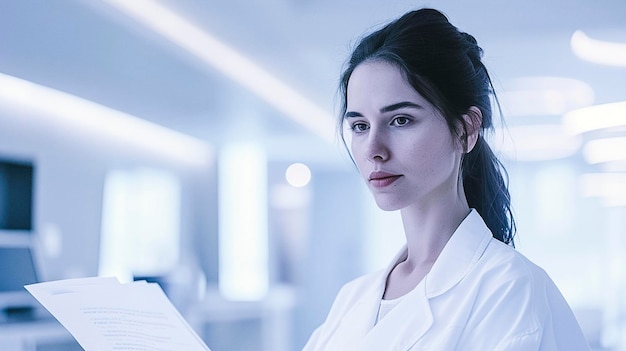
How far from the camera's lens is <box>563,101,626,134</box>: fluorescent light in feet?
24.3

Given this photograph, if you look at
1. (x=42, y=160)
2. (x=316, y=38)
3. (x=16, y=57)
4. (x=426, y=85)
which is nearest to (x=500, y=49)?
(x=316, y=38)

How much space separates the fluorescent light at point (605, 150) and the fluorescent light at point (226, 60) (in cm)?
292

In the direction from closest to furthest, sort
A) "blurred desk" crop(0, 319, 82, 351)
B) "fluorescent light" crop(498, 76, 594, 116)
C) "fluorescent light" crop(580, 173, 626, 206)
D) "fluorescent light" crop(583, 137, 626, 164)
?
"blurred desk" crop(0, 319, 82, 351)
"fluorescent light" crop(498, 76, 594, 116)
"fluorescent light" crop(583, 137, 626, 164)
"fluorescent light" crop(580, 173, 626, 206)

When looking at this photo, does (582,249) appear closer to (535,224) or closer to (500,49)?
(535,224)

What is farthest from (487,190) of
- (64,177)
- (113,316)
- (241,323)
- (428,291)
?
(241,323)

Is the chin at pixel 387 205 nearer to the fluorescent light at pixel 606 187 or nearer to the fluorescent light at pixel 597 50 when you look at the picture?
the fluorescent light at pixel 597 50

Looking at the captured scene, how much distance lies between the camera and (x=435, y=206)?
1600mm

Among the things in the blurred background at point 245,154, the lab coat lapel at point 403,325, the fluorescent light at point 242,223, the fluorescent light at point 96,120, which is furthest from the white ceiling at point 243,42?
the fluorescent light at point 242,223

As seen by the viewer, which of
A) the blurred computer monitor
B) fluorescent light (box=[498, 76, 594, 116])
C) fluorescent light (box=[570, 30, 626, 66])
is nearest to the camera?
the blurred computer monitor

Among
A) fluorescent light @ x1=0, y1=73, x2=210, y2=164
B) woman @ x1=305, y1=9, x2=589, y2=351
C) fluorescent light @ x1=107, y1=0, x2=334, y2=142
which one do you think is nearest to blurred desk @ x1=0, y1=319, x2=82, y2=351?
fluorescent light @ x1=0, y1=73, x2=210, y2=164

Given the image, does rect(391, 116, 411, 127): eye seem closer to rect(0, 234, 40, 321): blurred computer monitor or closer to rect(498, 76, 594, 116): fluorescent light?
rect(0, 234, 40, 321): blurred computer monitor

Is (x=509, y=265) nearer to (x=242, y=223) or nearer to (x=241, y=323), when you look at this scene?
(x=241, y=323)

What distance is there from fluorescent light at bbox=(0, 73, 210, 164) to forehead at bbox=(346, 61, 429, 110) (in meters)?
4.29

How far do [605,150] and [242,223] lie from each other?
13.8 feet
